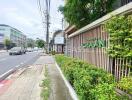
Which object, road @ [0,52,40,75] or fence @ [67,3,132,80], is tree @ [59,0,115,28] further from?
road @ [0,52,40,75]

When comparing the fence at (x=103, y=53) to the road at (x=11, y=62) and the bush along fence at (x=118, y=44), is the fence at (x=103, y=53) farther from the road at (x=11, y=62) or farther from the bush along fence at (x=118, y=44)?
the road at (x=11, y=62)

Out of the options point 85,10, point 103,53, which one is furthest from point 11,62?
point 103,53

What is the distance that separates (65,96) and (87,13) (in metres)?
9.02

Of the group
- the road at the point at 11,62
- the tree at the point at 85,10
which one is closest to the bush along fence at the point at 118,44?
the tree at the point at 85,10

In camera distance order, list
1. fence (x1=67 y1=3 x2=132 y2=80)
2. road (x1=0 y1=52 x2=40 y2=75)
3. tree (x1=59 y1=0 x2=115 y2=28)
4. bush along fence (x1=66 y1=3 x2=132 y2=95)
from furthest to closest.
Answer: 1. road (x1=0 y1=52 x2=40 y2=75)
2. tree (x1=59 y1=0 x2=115 y2=28)
3. fence (x1=67 y1=3 x2=132 y2=80)
4. bush along fence (x1=66 y1=3 x2=132 y2=95)

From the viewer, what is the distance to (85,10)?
56.9 ft

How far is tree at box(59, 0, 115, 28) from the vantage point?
16670 mm

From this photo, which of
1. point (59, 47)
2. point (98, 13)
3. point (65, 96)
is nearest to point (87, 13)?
point (98, 13)

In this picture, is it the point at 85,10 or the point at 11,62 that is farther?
the point at 11,62

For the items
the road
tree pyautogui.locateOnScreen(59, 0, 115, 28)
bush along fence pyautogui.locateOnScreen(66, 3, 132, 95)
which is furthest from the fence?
the road

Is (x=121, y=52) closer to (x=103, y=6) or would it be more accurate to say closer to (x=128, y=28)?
(x=128, y=28)

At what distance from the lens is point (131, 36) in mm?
6832

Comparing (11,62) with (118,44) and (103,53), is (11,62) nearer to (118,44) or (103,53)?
(103,53)

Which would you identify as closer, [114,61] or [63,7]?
[114,61]
